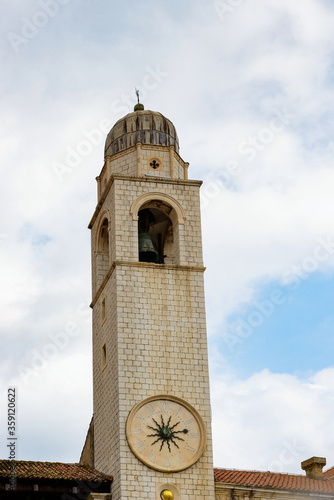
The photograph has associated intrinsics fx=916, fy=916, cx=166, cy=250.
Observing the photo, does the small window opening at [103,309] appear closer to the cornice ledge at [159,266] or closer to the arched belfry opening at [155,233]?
the cornice ledge at [159,266]

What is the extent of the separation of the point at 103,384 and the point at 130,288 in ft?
11.5

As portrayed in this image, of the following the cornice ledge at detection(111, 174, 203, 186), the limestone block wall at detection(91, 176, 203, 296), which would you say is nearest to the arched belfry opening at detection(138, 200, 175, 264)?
the limestone block wall at detection(91, 176, 203, 296)

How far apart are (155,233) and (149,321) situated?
19.6ft

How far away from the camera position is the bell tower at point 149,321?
2889 centimetres

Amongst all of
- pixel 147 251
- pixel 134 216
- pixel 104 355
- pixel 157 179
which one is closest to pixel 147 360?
pixel 104 355

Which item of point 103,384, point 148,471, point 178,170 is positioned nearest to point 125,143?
point 178,170

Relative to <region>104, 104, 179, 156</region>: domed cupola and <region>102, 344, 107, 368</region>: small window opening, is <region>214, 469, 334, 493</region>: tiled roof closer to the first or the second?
<region>102, 344, 107, 368</region>: small window opening

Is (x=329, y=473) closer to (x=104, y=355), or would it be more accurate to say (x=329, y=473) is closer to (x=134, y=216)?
(x=104, y=355)

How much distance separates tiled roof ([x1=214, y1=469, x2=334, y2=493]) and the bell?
781 cm

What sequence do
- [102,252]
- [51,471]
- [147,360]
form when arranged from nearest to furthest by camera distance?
1. [51,471]
2. [147,360]
3. [102,252]

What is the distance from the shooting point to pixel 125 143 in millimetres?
35156

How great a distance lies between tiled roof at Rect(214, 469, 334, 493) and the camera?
30.0 m

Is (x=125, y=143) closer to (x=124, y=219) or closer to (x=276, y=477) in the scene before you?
(x=124, y=219)

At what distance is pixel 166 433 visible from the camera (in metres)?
29.3
